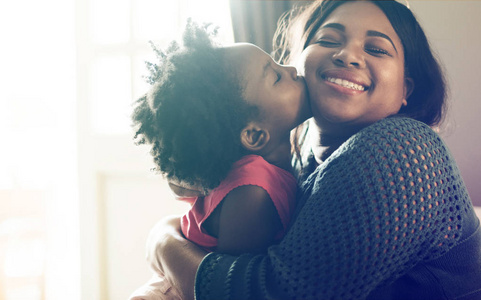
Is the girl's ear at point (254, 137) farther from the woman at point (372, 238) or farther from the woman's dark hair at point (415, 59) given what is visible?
the woman's dark hair at point (415, 59)

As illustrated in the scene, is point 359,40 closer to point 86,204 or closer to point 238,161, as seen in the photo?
point 238,161

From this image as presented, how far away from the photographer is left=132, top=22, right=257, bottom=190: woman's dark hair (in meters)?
0.98

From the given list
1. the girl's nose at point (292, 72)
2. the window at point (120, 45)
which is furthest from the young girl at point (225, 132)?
the window at point (120, 45)

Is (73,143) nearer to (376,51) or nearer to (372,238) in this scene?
(376,51)

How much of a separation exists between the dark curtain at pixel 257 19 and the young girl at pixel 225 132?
1.03 m

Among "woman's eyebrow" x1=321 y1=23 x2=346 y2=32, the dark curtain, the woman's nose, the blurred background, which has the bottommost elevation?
the blurred background

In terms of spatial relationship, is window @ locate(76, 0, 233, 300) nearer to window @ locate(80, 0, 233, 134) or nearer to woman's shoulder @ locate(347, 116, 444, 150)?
window @ locate(80, 0, 233, 134)

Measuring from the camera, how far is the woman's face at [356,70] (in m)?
1.12

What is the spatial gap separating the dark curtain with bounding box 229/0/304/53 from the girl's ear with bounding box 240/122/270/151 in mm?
1115

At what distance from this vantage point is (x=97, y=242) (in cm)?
282

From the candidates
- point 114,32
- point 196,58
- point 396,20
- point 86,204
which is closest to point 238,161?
point 196,58

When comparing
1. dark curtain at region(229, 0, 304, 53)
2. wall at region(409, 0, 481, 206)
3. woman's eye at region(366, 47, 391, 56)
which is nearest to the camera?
woman's eye at region(366, 47, 391, 56)

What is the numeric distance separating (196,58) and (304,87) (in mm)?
349

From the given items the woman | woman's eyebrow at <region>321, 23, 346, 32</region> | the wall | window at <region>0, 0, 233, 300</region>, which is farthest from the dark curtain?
the woman
